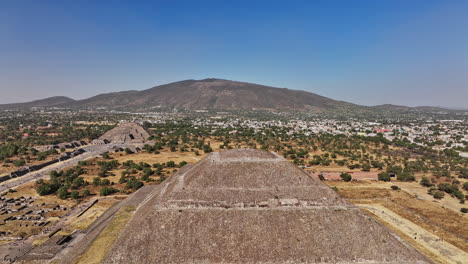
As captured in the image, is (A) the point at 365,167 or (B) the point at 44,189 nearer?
(B) the point at 44,189

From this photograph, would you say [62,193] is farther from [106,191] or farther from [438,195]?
[438,195]

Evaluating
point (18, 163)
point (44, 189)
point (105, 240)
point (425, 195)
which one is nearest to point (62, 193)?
point (44, 189)

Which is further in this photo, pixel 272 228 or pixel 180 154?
pixel 180 154

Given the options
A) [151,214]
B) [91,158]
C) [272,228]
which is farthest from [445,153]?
[91,158]

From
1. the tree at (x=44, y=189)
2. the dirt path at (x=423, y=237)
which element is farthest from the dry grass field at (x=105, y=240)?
the dirt path at (x=423, y=237)

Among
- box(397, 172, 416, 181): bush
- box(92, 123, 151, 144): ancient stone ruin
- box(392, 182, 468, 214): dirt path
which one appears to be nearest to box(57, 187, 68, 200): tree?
box(92, 123, 151, 144): ancient stone ruin

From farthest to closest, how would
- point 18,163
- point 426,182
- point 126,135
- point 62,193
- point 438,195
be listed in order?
point 126,135 < point 18,163 < point 426,182 < point 438,195 < point 62,193

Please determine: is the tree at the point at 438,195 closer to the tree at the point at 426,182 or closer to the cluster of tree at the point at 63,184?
the tree at the point at 426,182

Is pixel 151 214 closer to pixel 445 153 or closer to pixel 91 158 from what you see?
pixel 91 158

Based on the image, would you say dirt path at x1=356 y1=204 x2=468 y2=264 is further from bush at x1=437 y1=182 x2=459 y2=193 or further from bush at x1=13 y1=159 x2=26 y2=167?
bush at x1=13 y1=159 x2=26 y2=167
